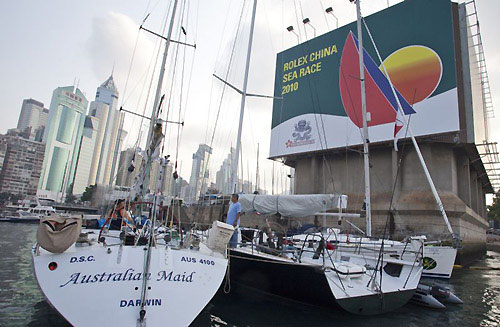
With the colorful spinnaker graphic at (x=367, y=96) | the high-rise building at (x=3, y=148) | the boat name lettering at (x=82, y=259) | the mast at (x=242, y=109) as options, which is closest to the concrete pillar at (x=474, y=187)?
the colorful spinnaker graphic at (x=367, y=96)

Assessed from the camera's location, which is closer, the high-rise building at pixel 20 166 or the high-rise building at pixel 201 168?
the high-rise building at pixel 201 168

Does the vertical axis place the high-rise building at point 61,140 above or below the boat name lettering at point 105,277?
above

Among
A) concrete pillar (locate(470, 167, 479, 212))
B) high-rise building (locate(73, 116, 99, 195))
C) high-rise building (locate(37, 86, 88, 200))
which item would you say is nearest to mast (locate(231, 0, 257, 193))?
concrete pillar (locate(470, 167, 479, 212))

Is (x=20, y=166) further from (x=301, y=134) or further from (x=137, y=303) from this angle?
(x=137, y=303)

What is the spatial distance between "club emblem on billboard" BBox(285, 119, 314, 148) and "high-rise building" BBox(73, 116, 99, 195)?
117917mm

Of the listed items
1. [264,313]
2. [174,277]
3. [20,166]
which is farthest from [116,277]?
[20,166]

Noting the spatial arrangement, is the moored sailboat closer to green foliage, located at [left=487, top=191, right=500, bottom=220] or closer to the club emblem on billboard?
the club emblem on billboard

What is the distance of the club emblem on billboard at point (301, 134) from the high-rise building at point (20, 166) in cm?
10406

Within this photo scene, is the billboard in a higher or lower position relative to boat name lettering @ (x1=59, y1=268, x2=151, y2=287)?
higher

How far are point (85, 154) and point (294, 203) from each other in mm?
131539

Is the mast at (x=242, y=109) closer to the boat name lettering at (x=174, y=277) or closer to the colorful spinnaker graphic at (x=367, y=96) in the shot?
the boat name lettering at (x=174, y=277)

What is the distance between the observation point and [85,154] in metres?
124

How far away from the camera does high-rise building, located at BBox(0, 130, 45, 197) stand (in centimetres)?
9888

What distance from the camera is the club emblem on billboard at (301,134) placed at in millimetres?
27969
